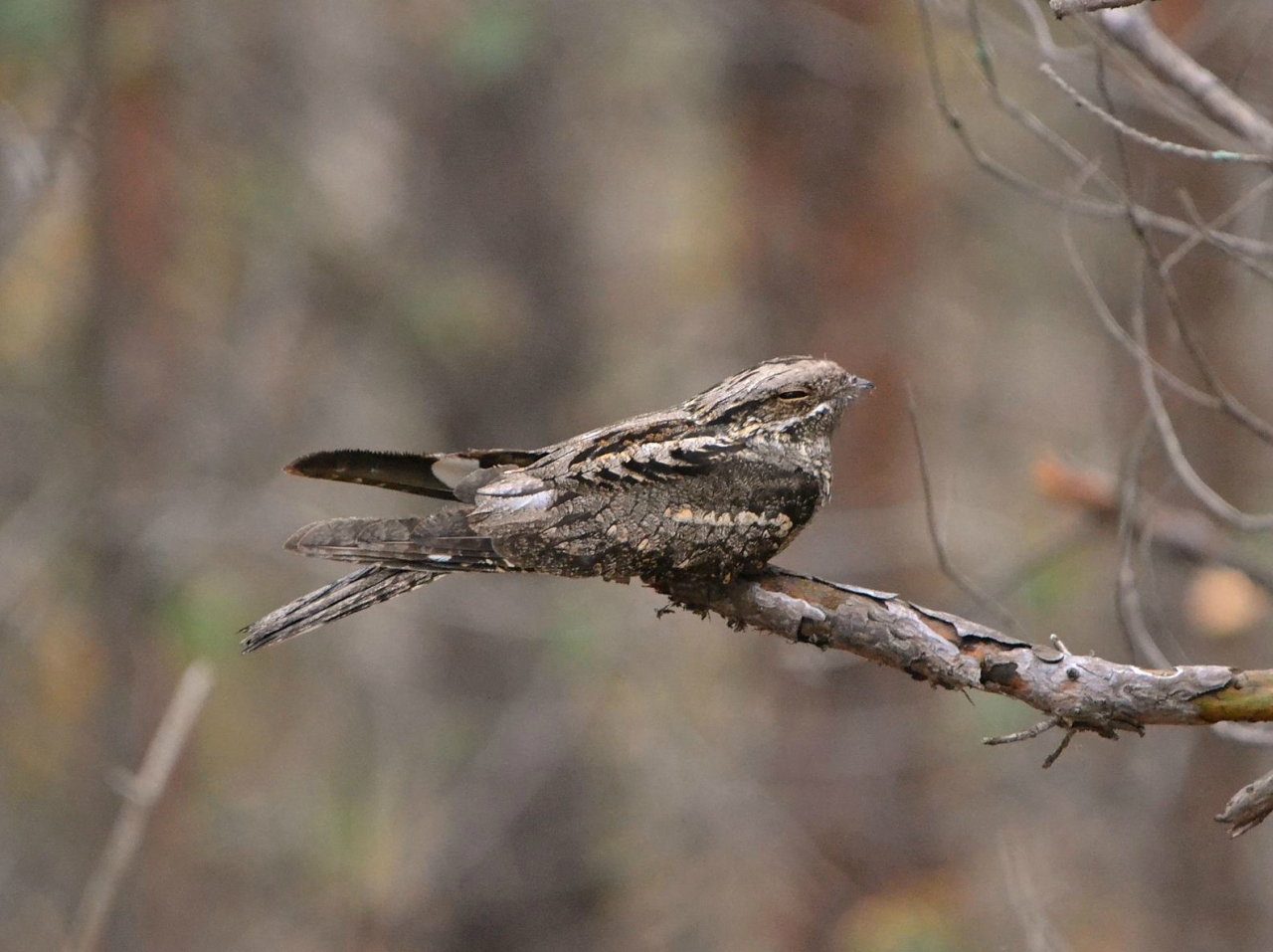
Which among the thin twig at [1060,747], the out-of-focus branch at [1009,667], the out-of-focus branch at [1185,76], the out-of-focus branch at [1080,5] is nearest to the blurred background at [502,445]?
the out-of-focus branch at [1185,76]

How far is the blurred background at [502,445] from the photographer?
665cm

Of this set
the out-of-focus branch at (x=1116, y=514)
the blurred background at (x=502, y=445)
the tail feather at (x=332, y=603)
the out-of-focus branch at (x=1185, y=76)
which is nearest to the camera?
the tail feather at (x=332, y=603)

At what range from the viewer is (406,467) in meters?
3.00

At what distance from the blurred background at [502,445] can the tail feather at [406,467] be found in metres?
2.86

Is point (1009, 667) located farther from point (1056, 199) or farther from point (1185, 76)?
point (1185, 76)

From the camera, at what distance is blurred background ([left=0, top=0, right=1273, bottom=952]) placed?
6648mm

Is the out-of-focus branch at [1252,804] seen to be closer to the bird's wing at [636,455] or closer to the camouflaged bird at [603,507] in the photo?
the camouflaged bird at [603,507]

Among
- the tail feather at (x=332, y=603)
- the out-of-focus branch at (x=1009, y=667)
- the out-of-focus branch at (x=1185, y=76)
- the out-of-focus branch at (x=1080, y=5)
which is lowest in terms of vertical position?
the out-of-focus branch at (x=1009, y=667)

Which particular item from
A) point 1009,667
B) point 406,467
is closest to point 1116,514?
point 1009,667

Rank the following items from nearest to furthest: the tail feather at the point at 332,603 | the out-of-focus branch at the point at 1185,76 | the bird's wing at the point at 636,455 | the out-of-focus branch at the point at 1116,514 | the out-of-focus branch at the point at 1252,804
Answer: the out-of-focus branch at the point at 1252,804, the tail feather at the point at 332,603, the bird's wing at the point at 636,455, the out-of-focus branch at the point at 1185,76, the out-of-focus branch at the point at 1116,514

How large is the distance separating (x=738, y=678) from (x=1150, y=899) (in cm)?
344

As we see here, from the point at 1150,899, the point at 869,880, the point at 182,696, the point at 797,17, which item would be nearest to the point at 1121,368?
the point at 797,17

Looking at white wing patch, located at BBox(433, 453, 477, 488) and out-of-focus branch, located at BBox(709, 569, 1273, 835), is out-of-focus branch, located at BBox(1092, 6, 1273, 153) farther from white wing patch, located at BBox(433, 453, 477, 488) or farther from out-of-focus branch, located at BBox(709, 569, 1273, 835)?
white wing patch, located at BBox(433, 453, 477, 488)

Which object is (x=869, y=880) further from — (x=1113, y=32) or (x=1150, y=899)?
(x=1113, y=32)
